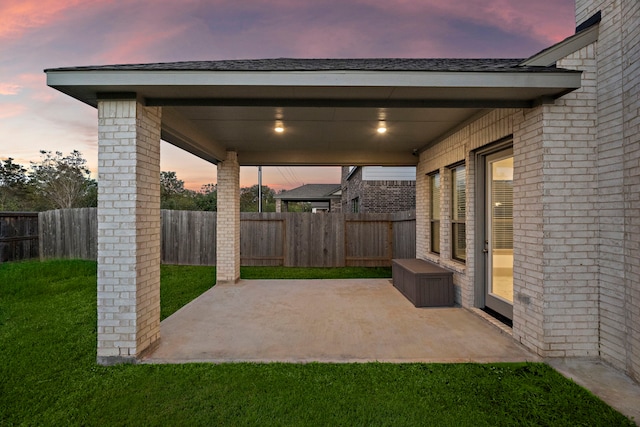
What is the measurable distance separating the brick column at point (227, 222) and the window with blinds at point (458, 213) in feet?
15.5

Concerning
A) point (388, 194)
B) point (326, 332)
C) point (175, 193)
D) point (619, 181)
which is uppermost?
point (175, 193)

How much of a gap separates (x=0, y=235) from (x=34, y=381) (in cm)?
948

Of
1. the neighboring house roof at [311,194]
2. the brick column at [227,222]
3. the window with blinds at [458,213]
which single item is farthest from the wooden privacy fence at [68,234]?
the window with blinds at [458,213]

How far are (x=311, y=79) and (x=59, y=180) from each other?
81.5ft

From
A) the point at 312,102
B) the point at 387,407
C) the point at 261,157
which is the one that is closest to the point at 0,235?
the point at 261,157

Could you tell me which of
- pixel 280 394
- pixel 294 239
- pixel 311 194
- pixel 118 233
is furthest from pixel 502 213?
pixel 311 194

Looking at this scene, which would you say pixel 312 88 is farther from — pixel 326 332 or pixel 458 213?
pixel 458 213

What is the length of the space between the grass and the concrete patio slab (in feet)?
0.81

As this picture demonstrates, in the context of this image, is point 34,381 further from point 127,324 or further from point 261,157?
point 261,157

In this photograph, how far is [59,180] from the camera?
2034cm

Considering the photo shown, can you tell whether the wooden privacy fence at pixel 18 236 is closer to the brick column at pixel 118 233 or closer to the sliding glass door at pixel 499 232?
the brick column at pixel 118 233

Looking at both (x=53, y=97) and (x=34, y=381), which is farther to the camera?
(x=53, y=97)

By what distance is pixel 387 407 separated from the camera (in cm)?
228

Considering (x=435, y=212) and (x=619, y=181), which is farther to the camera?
(x=435, y=212)
